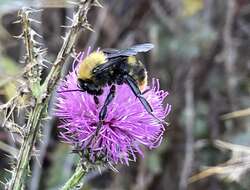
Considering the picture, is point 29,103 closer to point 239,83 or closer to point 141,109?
point 141,109

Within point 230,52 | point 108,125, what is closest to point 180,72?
point 230,52

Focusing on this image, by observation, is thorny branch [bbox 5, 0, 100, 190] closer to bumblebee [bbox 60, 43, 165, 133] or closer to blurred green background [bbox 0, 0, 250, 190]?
bumblebee [bbox 60, 43, 165, 133]

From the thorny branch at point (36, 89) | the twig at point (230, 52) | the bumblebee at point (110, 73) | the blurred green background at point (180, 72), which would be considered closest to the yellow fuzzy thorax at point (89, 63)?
the bumblebee at point (110, 73)

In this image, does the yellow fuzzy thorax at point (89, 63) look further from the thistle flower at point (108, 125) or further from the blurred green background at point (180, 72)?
the blurred green background at point (180, 72)

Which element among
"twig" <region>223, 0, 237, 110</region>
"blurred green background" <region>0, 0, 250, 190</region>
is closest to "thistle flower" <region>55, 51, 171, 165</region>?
"blurred green background" <region>0, 0, 250, 190</region>

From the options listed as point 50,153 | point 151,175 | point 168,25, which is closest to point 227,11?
point 168,25
